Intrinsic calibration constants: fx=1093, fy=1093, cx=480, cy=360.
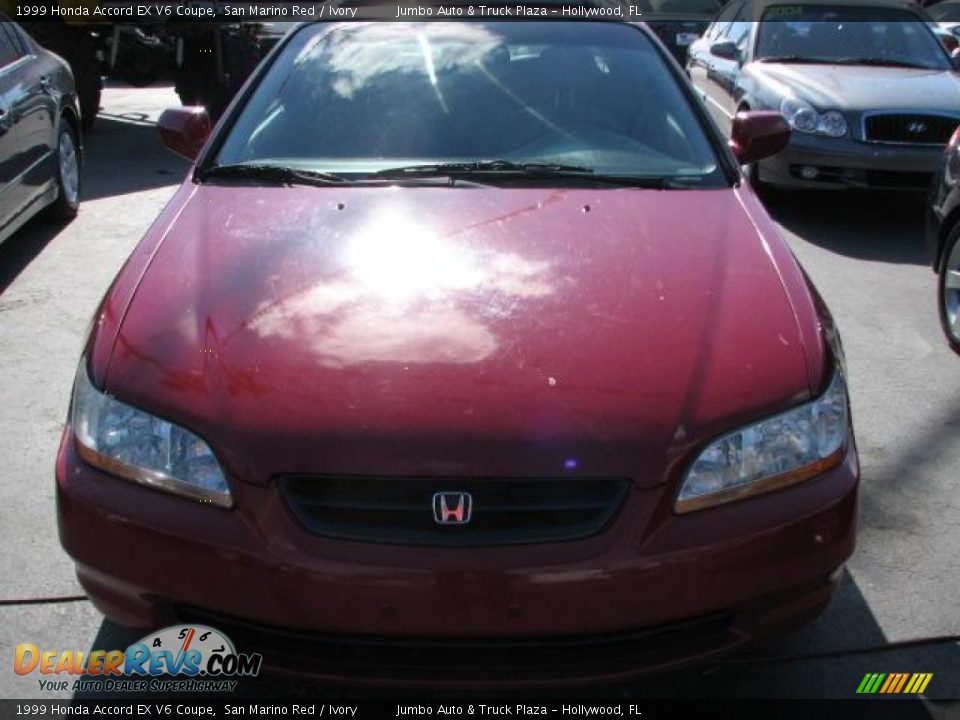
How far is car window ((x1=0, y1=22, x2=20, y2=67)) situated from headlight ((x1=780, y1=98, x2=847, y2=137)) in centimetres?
478

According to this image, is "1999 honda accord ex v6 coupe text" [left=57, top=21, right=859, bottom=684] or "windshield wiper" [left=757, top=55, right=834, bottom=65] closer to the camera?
"1999 honda accord ex v6 coupe text" [left=57, top=21, right=859, bottom=684]

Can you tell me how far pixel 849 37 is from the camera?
8.41 metres

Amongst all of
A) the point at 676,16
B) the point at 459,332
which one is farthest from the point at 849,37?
the point at 676,16

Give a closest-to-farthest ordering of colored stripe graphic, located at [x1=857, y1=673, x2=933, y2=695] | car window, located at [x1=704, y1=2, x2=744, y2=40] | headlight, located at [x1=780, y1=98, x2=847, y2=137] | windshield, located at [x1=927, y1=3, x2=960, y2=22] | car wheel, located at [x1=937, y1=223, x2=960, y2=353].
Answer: colored stripe graphic, located at [x1=857, y1=673, x2=933, y2=695]
car wheel, located at [x1=937, y1=223, x2=960, y2=353]
headlight, located at [x1=780, y1=98, x2=847, y2=137]
car window, located at [x1=704, y1=2, x2=744, y2=40]
windshield, located at [x1=927, y1=3, x2=960, y2=22]

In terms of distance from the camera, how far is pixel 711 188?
333 centimetres

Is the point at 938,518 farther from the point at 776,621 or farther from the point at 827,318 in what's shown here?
the point at 776,621

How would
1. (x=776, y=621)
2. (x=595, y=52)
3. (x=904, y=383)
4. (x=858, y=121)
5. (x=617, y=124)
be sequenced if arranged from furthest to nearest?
1. (x=858, y=121)
2. (x=904, y=383)
3. (x=595, y=52)
4. (x=617, y=124)
5. (x=776, y=621)

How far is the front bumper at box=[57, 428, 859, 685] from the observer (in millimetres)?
2168

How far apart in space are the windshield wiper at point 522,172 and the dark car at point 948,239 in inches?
93.0

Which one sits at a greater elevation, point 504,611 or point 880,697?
point 504,611

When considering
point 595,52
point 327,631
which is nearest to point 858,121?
point 595,52

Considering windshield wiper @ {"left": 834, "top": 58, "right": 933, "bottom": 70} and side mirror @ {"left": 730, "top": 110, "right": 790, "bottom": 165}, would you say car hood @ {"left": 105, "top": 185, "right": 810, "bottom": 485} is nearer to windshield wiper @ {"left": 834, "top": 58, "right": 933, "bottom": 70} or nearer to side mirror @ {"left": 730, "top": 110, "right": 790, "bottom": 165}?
side mirror @ {"left": 730, "top": 110, "right": 790, "bottom": 165}

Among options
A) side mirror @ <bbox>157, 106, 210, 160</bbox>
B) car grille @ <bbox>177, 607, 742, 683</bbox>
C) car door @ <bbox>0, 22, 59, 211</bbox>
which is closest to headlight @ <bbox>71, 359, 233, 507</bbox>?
car grille @ <bbox>177, 607, 742, 683</bbox>

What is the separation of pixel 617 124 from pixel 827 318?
1.17m
